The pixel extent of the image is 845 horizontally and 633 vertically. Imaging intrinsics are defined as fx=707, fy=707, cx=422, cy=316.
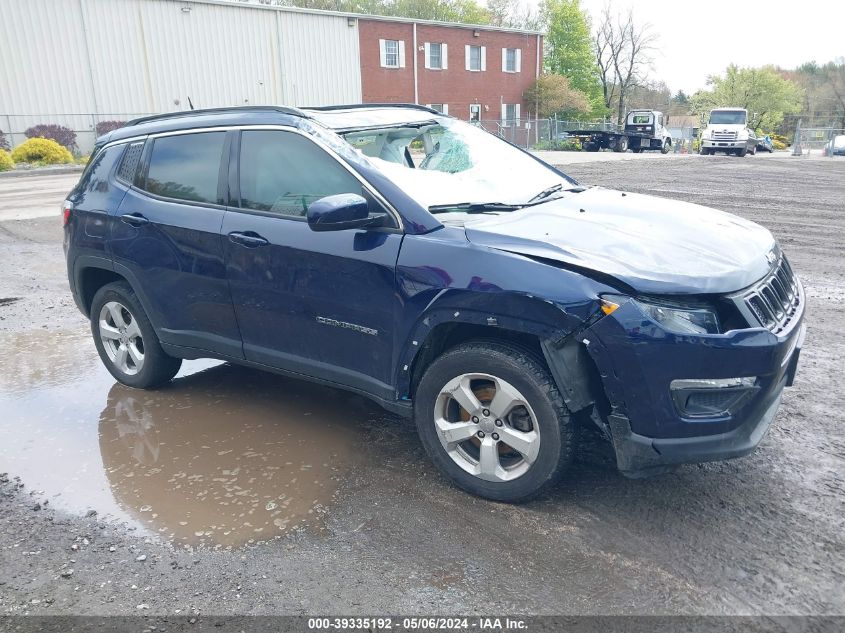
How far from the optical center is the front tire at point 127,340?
4832 millimetres

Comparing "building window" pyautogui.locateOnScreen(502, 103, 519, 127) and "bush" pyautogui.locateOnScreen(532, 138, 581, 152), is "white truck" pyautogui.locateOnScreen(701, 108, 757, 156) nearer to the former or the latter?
"bush" pyautogui.locateOnScreen(532, 138, 581, 152)

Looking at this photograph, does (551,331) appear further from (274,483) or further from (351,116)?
(351,116)

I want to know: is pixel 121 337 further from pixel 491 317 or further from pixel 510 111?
pixel 510 111

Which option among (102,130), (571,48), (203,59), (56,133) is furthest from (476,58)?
(56,133)

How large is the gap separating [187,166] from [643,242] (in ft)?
9.37

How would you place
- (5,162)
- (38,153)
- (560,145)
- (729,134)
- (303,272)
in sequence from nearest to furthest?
(303,272)
(5,162)
(38,153)
(729,134)
(560,145)

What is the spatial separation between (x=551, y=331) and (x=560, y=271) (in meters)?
0.26

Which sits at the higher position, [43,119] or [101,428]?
[43,119]

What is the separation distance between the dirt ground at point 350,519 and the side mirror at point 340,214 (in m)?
1.31

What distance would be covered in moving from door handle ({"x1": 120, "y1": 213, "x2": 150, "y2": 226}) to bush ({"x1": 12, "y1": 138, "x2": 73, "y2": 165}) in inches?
990

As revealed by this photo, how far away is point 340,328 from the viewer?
374cm

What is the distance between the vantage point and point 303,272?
380cm

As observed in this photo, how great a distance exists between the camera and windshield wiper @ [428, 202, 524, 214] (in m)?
3.69

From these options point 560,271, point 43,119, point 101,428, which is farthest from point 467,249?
point 43,119
